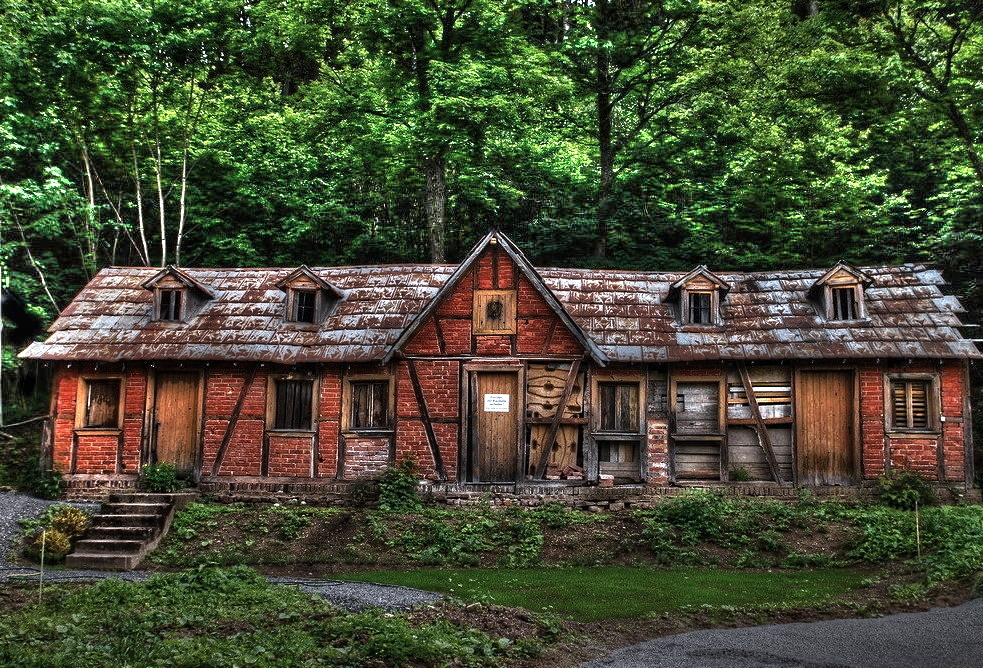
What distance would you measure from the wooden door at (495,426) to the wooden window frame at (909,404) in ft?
27.2

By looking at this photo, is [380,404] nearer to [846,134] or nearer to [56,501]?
[56,501]

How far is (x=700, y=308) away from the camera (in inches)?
727

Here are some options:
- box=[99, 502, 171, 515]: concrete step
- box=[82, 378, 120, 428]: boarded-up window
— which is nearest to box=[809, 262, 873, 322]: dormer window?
box=[99, 502, 171, 515]: concrete step

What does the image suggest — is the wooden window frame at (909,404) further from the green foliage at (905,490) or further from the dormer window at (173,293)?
the dormer window at (173,293)

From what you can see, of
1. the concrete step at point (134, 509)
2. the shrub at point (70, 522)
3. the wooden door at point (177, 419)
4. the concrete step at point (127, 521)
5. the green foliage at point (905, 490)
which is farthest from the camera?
the wooden door at point (177, 419)

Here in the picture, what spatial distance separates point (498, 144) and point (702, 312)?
10867mm

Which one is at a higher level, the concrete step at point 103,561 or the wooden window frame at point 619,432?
the wooden window frame at point 619,432

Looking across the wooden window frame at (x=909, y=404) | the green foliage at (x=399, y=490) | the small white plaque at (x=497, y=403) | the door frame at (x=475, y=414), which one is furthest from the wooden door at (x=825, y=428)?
the green foliage at (x=399, y=490)

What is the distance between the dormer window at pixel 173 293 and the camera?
18.4 meters

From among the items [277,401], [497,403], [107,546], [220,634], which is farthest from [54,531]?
[497,403]

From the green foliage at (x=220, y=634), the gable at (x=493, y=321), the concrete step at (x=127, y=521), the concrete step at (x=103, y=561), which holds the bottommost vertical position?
the concrete step at (x=103, y=561)

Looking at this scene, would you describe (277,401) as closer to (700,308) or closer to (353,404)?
(353,404)

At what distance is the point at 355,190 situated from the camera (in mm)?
28609

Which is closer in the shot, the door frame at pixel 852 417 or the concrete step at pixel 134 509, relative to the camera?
the concrete step at pixel 134 509
